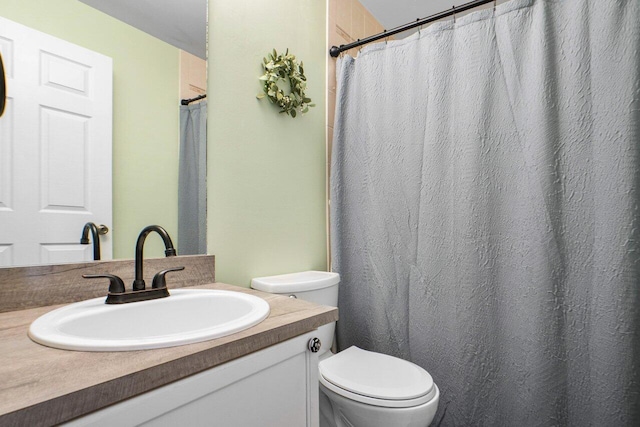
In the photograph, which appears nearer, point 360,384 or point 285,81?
point 360,384

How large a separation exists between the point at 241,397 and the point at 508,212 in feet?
3.94

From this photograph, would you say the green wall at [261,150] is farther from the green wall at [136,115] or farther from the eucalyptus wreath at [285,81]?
the green wall at [136,115]

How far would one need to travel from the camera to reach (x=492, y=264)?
139 centimetres

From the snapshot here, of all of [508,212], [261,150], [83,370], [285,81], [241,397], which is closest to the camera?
[83,370]

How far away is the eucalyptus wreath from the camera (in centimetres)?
148

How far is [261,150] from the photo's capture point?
4.89 ft

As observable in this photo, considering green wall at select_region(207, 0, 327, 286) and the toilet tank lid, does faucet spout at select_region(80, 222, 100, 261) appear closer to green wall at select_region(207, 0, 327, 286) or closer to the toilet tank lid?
green wall at select_region(207, 0, 327, 286)

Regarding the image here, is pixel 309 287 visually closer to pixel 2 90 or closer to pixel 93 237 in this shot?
pixel 93 237

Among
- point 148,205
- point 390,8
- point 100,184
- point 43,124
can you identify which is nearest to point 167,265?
point 148,205

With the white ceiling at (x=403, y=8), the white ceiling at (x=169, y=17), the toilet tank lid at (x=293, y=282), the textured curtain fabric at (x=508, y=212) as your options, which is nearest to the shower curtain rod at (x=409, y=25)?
the textured curtain fabric at (x=508, y=212)

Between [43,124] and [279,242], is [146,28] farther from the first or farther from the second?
[279,242]

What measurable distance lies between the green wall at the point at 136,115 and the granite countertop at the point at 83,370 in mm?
406

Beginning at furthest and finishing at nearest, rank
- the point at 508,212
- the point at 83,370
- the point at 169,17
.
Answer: the point at 508,212 → the point at 169,17 → the point at 83,370

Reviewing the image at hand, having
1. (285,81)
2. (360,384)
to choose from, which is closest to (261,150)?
(285,81)
